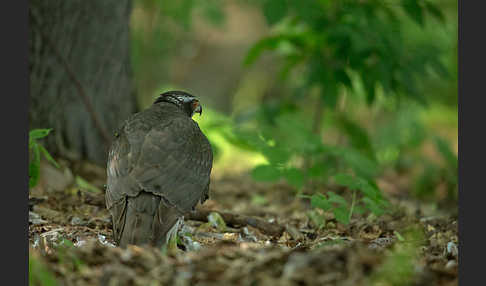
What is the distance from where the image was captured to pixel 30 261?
2635 mm

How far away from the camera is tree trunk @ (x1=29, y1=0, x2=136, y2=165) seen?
199 inches

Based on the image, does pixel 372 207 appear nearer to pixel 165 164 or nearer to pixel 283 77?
pixel 165 164

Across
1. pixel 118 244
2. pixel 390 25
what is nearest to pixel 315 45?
pixel 390 25

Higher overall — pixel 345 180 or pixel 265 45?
pixel 265 45

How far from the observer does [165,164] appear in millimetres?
3518

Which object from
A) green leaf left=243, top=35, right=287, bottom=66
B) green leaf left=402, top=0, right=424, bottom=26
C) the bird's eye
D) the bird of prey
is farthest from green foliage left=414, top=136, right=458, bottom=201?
the bird of prey

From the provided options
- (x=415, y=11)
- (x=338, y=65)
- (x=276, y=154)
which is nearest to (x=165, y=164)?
(x=276, y=154)

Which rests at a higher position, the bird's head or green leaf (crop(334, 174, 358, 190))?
the bird's head

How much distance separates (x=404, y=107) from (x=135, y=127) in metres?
6.00

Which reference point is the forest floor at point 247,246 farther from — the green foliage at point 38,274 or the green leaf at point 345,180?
the green leaf at point 345,180

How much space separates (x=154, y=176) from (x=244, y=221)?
3.87 feet

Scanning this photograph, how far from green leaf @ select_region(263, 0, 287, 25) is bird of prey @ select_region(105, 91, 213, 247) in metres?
1.57

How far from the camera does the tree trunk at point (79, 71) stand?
199 inches

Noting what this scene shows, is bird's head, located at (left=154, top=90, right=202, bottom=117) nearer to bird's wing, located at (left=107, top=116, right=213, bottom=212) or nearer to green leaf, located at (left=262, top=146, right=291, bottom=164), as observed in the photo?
bird's wing, located at (left=107, top=116, right=213, bottom=212)
